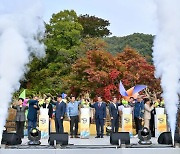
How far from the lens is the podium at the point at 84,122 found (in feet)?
58.1

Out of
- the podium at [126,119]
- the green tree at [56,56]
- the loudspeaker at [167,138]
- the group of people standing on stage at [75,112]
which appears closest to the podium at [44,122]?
the group of people standing on stage at [75,112]

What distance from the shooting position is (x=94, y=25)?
2076 inches

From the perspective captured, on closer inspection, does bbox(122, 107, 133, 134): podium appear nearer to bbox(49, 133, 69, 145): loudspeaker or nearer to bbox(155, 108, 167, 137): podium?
bbox(155, 108, 167, 137): podium

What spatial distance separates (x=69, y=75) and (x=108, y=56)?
3.22m

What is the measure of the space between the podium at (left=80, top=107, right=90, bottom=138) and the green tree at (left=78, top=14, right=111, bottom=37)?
110 feet

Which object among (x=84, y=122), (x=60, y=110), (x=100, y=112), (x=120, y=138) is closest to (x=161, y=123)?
(x=100, y=112)

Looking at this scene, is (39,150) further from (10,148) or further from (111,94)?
(111,94)

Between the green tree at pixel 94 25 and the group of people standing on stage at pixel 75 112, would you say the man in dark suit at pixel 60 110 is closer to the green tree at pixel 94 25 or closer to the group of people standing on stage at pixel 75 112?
the group of people standing on stage at pixel 75 112

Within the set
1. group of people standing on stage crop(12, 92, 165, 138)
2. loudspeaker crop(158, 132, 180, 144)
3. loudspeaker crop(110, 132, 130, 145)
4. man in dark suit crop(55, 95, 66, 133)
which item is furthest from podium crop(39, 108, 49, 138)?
loudspeaker crop(158, 132, 180, 144)

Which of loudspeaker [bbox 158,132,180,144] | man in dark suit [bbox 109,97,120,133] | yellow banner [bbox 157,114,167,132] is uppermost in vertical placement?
man in dark suit [bbox 109,97,120,133]

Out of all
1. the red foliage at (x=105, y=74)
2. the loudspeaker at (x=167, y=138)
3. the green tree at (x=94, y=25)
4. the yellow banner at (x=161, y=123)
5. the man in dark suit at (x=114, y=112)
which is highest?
the green tree at (x=94, y=25)

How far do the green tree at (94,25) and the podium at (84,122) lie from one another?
1319 inches

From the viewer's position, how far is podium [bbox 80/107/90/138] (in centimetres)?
1770

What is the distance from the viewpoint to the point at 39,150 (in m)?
10.6
